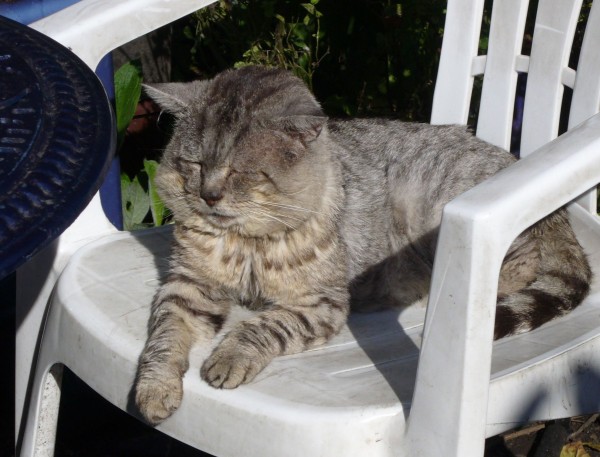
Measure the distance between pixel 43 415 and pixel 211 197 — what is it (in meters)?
0.74

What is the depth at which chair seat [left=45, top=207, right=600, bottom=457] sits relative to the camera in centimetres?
184

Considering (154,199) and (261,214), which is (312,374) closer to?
(261,214)

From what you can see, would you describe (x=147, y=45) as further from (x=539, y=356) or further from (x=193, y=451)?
(x=539, y=356)

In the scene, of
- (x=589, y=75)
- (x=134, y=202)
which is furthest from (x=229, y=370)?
(x=134, y=202)

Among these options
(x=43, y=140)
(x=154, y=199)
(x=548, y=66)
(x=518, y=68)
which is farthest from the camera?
(x=154, y=199)

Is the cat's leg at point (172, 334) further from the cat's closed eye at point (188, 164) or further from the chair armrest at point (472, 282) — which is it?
the chair armrest at point (472, 282)

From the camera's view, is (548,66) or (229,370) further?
(548,66)

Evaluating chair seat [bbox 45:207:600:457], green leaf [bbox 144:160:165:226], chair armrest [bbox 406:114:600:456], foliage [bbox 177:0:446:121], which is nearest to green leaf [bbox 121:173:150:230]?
green leaf [bbox 144:160:165:226]

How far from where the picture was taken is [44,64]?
184 cm

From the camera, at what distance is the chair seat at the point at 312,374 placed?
1837mm

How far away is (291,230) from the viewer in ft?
7.73

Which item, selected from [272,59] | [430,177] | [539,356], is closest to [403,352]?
[539,356]

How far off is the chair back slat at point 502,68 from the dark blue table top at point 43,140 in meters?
1.42

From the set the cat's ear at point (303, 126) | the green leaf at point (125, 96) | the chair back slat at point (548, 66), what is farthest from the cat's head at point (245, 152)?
the green leaf at point (125, 96)
